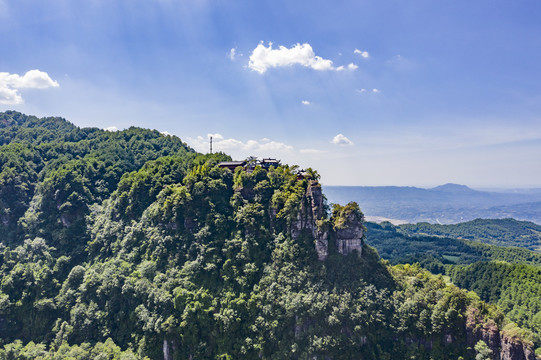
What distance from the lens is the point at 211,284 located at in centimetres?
6462

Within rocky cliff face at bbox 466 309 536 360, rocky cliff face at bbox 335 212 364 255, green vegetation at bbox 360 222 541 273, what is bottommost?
green vegetation at bbox 360 222 541 273

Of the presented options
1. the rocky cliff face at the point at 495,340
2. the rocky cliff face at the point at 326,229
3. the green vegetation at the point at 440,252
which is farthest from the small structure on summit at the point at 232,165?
the green vegetation at the point at 440,252

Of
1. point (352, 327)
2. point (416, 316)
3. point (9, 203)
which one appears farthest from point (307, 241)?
point (9, 203)

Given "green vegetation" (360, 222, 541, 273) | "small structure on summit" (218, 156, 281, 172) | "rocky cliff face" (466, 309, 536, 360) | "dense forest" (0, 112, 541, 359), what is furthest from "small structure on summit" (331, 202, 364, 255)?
"green vegetation" (360, 222, 541, 273)

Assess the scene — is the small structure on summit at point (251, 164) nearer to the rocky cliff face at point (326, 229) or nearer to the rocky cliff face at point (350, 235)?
the rocky cliff face at point (326, 229)

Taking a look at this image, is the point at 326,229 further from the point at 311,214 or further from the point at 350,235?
the point at 350,235

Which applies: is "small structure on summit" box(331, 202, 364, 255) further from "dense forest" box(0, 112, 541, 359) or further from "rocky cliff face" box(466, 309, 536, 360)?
"rocky cliff face" box(466, 309, 536, 360)

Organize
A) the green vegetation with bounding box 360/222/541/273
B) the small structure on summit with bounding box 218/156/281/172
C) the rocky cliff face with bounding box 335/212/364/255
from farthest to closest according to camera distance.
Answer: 1. the green vegetation with bounding box 360/222/541/273
2. the small structure on summit with bounding box 218/156/281/172
3. the rocky cliff face with bounding box 335/212/364/255

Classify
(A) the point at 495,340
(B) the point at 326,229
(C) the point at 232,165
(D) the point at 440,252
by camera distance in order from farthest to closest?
(D) the point at 440,252, (C) the point at 232,165, (B) the point at 326,229, (A) the point at 495,340

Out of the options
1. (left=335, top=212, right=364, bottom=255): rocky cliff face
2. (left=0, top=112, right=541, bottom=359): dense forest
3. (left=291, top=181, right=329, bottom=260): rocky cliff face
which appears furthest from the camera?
(left=291, top=181, right=329, bottom=260): rocky cliff face

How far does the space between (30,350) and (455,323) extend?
258ft

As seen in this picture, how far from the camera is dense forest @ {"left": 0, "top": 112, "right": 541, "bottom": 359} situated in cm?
5459

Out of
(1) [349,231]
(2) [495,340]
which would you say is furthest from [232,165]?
(2) [495,340]

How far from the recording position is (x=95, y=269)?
73.5m
